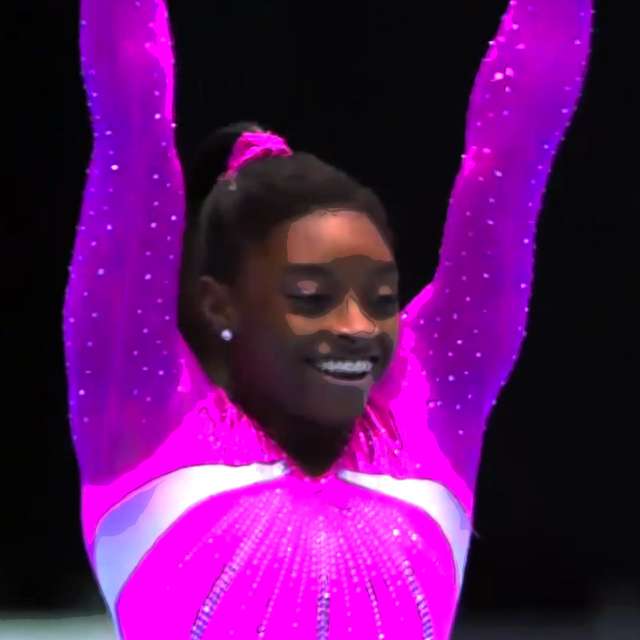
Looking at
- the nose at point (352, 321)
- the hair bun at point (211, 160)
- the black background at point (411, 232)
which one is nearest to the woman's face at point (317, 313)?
the nose at point (352, 321)

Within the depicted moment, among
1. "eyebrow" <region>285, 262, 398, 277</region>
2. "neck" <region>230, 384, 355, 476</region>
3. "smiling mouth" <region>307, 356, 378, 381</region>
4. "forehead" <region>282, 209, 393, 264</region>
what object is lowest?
"neck" <region>230, 384, 355, 476</region>

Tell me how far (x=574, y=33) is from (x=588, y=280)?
0.73 meters

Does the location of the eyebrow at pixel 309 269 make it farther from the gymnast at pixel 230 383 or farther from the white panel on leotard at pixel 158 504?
the white panel on leotard at pixel 158 504

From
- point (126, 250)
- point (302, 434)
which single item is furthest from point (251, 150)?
point (302, 434)

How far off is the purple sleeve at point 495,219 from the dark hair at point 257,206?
0.12 meters

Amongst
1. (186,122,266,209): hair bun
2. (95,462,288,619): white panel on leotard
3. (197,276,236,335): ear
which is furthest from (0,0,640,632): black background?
(95,462,288,619): white panel on leotard

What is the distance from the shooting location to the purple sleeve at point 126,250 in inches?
34.6

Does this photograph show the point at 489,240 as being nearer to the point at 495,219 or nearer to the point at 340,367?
the point at 495,219

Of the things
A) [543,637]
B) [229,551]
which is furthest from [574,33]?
[543,637]

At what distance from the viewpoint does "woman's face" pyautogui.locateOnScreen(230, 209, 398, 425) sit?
90cm

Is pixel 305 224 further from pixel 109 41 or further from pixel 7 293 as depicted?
pixel 7 293

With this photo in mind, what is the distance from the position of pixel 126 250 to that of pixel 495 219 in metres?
0.38

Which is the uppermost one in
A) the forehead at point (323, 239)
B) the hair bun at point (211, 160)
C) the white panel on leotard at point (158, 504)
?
the hair bun at point (211, 160)

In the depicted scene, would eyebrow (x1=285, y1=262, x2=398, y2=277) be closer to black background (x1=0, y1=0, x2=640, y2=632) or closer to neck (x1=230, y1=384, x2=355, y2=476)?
neck (x1=230, y1=384, x2=355, y2=476)
